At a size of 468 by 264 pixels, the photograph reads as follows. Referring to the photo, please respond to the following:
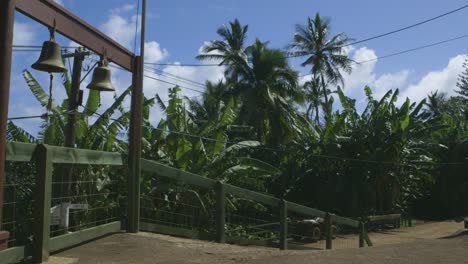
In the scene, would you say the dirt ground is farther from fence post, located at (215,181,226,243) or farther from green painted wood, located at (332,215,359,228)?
green painted wood, located at (332,215,359,228)

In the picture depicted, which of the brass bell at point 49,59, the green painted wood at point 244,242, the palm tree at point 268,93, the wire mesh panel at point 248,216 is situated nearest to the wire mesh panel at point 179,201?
the wire mesh panel at point 248,216

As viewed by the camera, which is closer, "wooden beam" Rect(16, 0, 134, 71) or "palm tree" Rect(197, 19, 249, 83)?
"wooden beam" Rect(16, 0, 134, 71)

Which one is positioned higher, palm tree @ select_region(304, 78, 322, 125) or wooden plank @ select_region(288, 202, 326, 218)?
palm tree @ select_region(304, 78, 322, 125)

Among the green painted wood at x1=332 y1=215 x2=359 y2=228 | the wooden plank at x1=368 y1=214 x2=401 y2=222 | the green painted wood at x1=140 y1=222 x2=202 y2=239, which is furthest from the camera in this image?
the wooden plank at x1=368 y1=214 x2=401 y2=222

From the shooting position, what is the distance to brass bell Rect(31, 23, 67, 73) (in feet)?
19.1

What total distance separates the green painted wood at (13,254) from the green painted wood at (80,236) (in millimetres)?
488

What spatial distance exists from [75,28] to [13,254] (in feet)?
9.61

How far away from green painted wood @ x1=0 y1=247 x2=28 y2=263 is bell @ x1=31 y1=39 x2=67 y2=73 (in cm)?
205

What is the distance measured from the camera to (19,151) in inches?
224

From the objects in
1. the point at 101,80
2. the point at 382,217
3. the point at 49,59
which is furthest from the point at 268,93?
the point at 49,59

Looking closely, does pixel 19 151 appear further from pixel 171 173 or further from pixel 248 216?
pixel 248 216

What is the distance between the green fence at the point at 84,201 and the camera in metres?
5.93

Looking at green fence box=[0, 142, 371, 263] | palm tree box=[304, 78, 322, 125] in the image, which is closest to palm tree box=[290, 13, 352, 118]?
palm tree box=[304, 78, 322, 125]

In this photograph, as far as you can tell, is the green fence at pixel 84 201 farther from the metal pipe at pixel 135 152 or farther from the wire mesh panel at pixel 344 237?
the wire mesh panel at pixel 344 237
